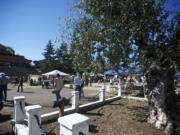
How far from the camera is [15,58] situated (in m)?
38.4

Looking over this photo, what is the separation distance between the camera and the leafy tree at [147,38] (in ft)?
14.3

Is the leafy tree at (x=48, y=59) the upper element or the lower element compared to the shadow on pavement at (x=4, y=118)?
upper

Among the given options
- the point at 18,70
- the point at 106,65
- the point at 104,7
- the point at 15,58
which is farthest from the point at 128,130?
the point at 15,58

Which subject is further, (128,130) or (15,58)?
(15,58)

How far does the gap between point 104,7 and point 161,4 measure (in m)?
2.30

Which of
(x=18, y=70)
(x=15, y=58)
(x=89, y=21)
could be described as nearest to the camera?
(x=89, y=21)

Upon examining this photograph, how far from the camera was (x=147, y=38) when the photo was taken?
4.82 metres

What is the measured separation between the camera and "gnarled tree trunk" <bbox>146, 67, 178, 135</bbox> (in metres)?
4.19

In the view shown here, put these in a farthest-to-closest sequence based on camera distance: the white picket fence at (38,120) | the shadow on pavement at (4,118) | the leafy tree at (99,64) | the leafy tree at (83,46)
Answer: the leafy tree at (99,64), the leafy tree at (83,46), the shadow on pavement at (4,118), the white picket fence at (38,120)

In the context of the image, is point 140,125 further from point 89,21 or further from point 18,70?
point 18,70

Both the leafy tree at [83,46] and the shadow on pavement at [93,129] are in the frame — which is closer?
the shadow on pavement at [93,129]

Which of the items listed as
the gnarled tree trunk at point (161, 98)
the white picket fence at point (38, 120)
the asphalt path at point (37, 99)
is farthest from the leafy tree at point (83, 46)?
the asphalt path at point (37, 99)

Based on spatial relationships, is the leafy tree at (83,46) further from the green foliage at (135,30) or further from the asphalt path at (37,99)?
the asphalt path at (37,99)

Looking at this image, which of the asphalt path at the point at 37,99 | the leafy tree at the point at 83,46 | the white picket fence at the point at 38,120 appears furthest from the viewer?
the asphalt path at the point at 37,99
